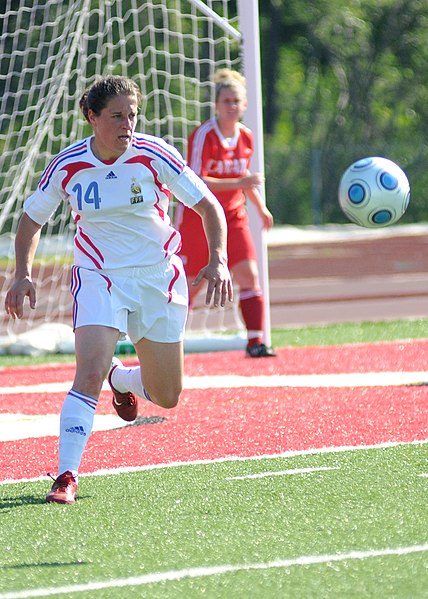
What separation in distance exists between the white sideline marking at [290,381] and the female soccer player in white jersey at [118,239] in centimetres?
321

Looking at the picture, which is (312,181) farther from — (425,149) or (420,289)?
(420,289)

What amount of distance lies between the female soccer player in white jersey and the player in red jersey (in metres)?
4.27

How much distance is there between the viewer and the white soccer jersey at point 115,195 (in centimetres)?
605

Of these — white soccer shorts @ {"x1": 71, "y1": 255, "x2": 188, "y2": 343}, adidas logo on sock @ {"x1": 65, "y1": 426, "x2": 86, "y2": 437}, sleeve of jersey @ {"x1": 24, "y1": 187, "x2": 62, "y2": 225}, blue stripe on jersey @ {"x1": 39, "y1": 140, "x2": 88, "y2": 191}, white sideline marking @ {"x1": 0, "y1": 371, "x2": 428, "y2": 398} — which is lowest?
white sideline marking @ {"x1": 0, "y1": 371, "x2": 428, "y2": 398}

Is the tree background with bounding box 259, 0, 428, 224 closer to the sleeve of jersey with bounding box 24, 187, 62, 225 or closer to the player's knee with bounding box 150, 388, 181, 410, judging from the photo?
the player's knee with bounding box 150, 388, 181, 410

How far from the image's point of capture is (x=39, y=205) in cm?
609

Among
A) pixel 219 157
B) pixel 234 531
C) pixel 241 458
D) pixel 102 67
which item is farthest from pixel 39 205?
pixel 102 67

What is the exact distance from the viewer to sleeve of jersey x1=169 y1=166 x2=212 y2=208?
609 cm

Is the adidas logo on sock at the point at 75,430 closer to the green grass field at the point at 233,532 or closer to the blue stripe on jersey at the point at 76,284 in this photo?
the green grass field at the point at 233,532

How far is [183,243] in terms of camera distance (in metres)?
11.0

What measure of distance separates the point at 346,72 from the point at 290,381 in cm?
3254

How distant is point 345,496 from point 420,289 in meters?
15.1

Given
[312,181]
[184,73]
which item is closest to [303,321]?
[184,73]

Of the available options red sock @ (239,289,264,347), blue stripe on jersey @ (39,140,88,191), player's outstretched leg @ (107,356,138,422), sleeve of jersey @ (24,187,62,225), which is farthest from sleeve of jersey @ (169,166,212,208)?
red sock @ (239,289,264,347)
